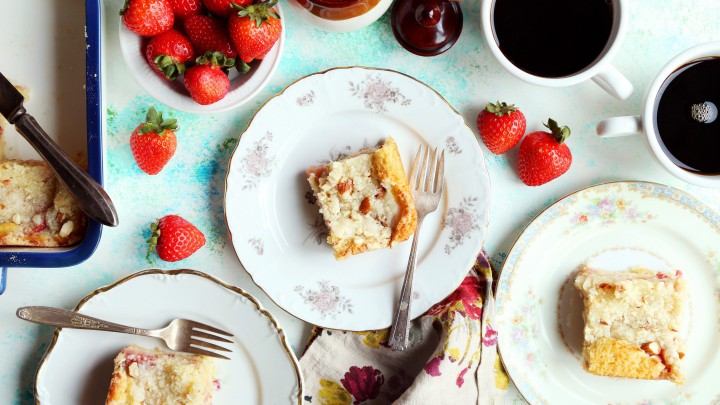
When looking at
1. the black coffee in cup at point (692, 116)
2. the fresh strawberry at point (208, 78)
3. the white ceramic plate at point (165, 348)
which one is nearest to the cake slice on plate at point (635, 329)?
the black coffee in cup at point (692, 116)

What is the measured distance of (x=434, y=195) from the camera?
2.04 meters

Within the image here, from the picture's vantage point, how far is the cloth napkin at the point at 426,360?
2049 millimetres

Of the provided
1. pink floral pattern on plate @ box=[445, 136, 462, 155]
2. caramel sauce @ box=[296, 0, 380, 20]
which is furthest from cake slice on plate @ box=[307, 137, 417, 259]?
caramel sauce @ box=[296, 0, 380, 20]

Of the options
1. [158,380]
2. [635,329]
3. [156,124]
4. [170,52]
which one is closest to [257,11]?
[170,52]

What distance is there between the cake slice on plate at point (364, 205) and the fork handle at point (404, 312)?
0.08 metres

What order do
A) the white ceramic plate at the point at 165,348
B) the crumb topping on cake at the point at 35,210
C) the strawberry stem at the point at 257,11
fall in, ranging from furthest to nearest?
the white ceramic plate at the point at 165,348 → the crumb topping on cake at the point at 35,210 → the strawberry stem at the point at 257,11

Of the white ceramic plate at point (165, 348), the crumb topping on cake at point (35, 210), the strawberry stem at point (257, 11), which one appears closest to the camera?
the strawberry stem at point (257, 11)

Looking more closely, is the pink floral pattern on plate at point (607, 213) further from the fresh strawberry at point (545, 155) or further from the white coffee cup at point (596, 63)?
the white coffee cup at point (596, 63)

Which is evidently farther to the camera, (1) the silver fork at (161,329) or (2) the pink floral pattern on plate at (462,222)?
(2) the pink floral pattern on plate at (462,222)

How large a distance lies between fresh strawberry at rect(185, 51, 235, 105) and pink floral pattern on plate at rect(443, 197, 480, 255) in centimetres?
85

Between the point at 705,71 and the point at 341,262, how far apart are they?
1.31 meters

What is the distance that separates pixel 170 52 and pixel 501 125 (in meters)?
1.06

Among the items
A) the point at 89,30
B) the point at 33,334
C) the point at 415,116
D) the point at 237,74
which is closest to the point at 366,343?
the point at 415,116

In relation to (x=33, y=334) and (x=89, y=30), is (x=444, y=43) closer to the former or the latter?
(x=89, y=30)
